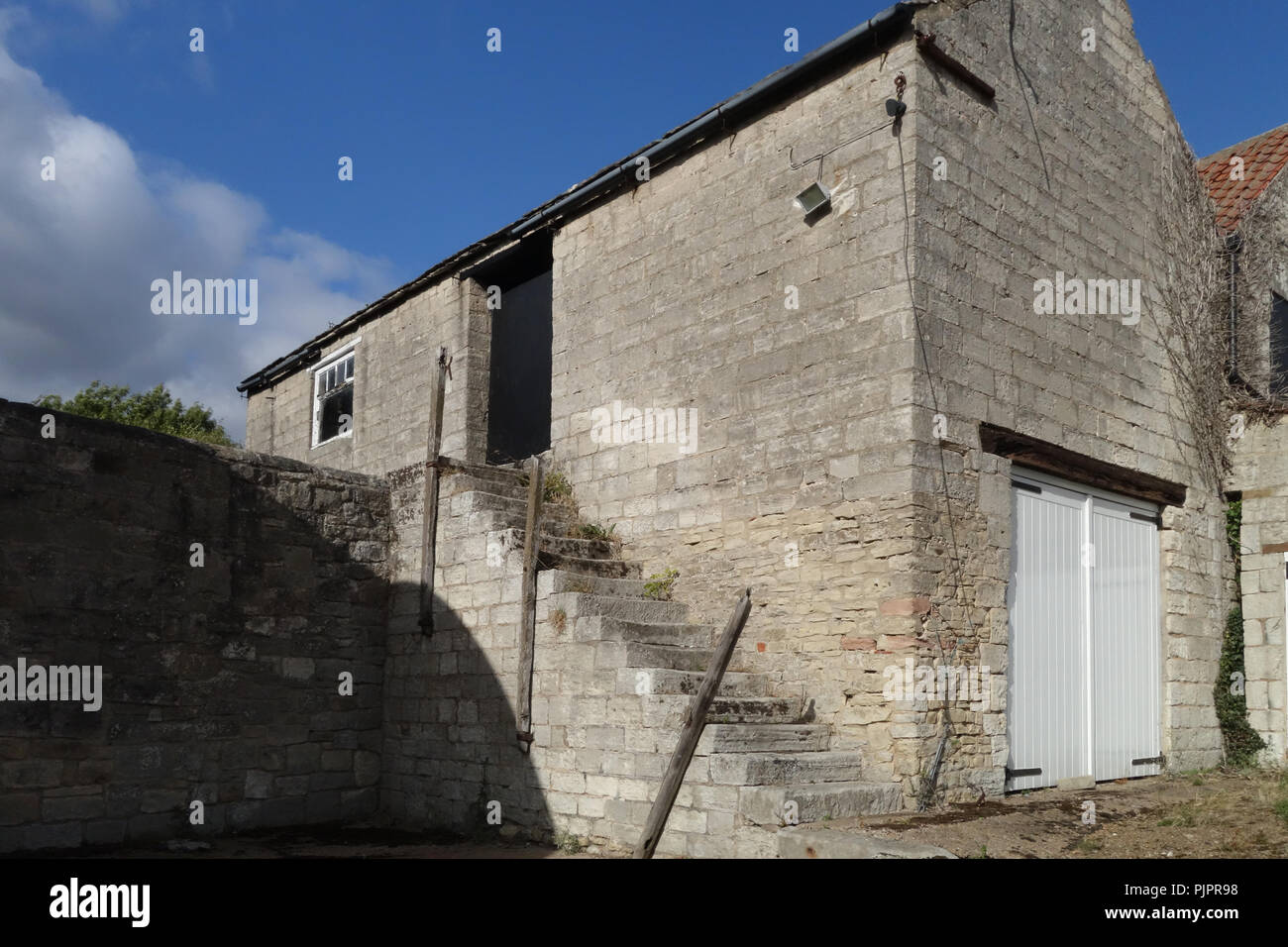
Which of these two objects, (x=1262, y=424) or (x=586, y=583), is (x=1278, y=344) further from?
(x=586, y=583)

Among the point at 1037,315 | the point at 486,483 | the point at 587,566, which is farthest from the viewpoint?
the point at 486,483

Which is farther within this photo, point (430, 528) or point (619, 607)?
point (430, 528)

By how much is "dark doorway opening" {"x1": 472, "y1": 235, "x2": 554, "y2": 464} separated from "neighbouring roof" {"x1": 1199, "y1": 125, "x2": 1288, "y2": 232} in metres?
6.89

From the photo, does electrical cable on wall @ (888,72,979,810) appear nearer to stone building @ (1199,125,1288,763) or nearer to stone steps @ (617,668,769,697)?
stone steps @ (617,668,769,697)

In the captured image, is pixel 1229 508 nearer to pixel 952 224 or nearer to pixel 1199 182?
pixel 1199 182

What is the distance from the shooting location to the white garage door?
27.8 feet

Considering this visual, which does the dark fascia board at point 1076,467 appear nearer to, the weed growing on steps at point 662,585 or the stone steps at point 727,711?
the stone steps at point 727,711

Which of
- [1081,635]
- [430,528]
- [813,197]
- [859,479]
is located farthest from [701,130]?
[1081,635]

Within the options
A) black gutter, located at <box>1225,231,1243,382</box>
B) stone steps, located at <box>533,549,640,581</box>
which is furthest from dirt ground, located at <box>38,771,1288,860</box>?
black gutter, located at <box>1225,231,1243,382</box>

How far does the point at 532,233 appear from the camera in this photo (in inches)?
438

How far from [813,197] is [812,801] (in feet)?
14.1

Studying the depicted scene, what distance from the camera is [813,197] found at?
827cm

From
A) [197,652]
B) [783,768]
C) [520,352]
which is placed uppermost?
[520,352]

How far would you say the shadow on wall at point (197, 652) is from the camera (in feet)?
25.0
